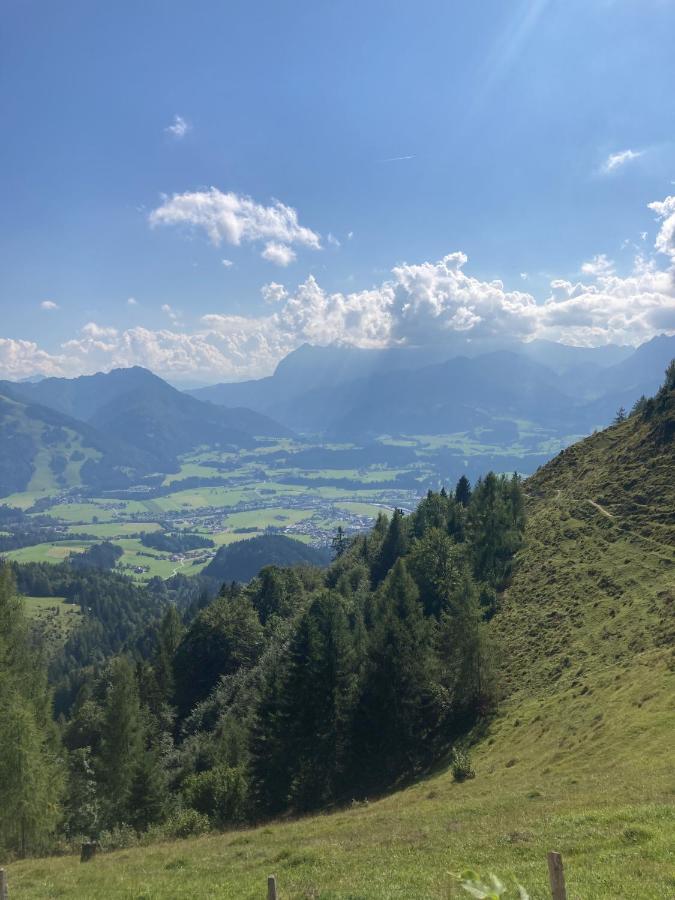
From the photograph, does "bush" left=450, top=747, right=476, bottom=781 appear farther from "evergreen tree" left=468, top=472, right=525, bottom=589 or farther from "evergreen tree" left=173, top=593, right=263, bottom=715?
"evergreen tree" left=173, top=593, right=263, bottom=715

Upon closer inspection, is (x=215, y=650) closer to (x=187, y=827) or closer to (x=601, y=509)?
(x=187, y=827)

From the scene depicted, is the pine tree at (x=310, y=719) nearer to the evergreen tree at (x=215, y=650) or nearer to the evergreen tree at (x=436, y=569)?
the evergreen tree at (x=436, y=569)

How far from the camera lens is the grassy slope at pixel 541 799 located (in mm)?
18609

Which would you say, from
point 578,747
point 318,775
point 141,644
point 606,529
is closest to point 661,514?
point 606,529

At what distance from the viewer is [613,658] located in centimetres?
4878

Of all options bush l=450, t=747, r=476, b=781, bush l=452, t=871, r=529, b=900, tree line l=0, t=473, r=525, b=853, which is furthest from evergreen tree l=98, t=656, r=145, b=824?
bush l=452, t=871, r=529, b=900

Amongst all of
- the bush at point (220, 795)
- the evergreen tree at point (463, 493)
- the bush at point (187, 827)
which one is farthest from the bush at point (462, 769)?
the evergreen tree at point (463, 493)

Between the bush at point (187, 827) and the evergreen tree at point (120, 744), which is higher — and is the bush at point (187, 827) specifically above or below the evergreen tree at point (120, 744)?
above

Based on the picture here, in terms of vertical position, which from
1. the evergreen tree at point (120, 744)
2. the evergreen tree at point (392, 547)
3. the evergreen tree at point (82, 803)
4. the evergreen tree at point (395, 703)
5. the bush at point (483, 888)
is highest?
the bush at point (483, 888)

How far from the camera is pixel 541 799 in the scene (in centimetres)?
2677

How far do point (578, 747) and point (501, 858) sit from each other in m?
20.2

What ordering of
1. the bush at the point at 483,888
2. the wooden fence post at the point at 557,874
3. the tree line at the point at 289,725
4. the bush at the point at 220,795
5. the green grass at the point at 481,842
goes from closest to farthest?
the bush at the point at 483,888
the wooden fence post at the point at 557,874
the green grass at the point at 481,842
the tree line at the point at 289,725
the bush at the point at 220,795

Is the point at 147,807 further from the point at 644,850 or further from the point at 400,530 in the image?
the point at 400,530

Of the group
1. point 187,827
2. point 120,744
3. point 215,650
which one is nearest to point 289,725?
point 187,827
